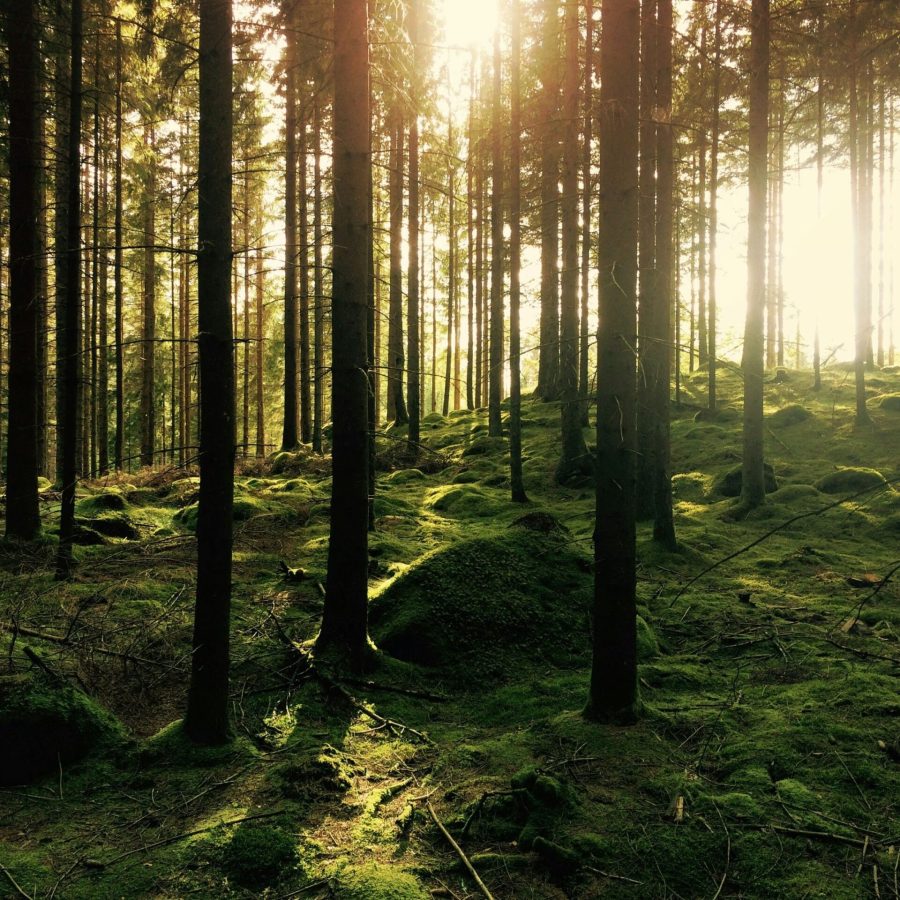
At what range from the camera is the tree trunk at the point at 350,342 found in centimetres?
660

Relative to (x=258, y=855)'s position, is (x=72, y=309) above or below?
above

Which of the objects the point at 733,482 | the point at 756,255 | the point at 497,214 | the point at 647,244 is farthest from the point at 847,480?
the point at 497,214

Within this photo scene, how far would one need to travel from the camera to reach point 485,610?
7.16 m

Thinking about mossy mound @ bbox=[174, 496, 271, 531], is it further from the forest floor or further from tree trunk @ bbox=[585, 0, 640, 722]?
tree trunk @ bbox=[585, 0, 640, 722]

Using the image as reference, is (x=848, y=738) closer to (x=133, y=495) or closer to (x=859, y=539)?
(x=859, y=539)

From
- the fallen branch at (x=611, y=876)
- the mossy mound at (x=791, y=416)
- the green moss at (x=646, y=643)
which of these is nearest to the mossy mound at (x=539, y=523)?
the green moss at (x=646, y=643)

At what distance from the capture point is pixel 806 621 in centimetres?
772

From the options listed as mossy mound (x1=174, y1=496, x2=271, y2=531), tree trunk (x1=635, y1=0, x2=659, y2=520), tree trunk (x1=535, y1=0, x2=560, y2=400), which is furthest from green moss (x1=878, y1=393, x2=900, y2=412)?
mossy mound (x1=174, y1=496, x2=271, y2=531)

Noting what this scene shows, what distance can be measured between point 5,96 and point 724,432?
62.4 ft

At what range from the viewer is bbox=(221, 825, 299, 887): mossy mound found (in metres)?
3.69

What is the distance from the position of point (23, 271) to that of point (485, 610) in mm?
9342

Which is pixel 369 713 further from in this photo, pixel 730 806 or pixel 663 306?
pixel 663 306

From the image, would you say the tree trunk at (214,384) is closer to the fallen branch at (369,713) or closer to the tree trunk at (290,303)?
the fallen branch at (369,713)

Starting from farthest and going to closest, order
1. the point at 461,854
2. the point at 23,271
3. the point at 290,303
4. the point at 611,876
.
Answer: the point at 290,303, the point at 23,271, the point at 461,854, the point at 611,876
